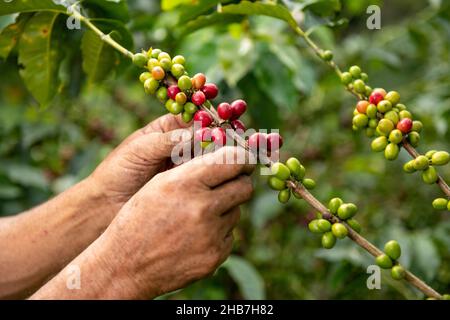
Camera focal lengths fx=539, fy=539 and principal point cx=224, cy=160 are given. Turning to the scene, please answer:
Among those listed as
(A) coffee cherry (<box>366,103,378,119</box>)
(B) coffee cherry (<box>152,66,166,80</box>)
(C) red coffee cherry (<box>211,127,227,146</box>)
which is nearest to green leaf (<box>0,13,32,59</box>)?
(B) coffee cherry (<box>152,66,166,80</box>)

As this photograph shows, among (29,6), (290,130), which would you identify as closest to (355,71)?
(29,6)

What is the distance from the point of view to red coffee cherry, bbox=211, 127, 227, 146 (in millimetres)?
1196

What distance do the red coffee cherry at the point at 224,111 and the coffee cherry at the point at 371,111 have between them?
34 cm

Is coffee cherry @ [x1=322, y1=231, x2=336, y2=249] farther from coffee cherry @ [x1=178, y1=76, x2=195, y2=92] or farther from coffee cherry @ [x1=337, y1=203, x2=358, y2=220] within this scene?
coffee cherry @ [x1=178, y1=76, x2=195, y2=92]

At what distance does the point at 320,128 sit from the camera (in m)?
3.64

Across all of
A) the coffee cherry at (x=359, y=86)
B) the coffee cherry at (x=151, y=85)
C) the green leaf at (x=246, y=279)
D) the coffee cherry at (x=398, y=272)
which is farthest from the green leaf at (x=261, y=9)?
the green leaf at (x=246, y=279)

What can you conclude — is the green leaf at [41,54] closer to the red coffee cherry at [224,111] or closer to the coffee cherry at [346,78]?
the red coffee cherry at [224,111]

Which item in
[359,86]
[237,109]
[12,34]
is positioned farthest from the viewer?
[12,34]

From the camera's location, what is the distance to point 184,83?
1.24 m

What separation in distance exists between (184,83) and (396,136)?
500 mm

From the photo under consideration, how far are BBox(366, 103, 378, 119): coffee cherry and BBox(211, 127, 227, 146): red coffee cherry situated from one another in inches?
14.2

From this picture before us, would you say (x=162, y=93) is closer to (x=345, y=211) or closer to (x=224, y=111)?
(x=224, y=111)

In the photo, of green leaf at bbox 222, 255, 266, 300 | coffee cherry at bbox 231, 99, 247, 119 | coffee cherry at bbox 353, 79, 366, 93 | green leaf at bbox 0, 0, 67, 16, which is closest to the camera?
coffee cherry at bbox 231, 99, 247, 119

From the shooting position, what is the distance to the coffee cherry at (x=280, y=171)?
1164 mm
